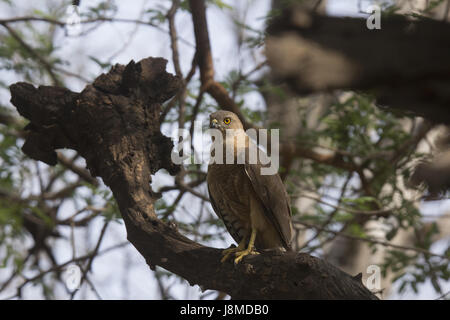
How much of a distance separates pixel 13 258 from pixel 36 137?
3.01m

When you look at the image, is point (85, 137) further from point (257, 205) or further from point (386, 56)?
point (386, 56)

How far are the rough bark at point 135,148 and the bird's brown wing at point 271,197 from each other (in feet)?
2.17

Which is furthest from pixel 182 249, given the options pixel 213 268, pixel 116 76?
pixel 116 76

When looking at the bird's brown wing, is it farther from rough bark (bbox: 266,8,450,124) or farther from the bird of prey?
rough bark (bbox: 266,8,450,124)

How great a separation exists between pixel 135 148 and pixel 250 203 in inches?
41.0

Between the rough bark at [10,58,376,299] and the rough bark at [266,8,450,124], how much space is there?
1643 millimetres

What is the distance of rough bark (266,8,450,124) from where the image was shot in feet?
3.50

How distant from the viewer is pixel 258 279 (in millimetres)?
2715

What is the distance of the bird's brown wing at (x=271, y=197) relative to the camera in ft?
12.4

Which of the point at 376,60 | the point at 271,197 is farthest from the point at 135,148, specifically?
the point at 376,60

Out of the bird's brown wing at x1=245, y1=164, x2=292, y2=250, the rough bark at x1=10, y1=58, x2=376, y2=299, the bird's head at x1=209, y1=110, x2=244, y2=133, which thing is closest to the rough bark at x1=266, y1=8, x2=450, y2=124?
the rough bark at x1=10, y1=58, x2=376, y2=299

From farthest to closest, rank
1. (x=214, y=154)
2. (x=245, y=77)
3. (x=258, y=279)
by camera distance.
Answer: (x=245, y=77) < (x=214, y=154) < (x=258, y=279)

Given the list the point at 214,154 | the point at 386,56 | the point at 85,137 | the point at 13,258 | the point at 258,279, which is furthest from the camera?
the point at 13,258

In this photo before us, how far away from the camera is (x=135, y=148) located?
11.6 feet
